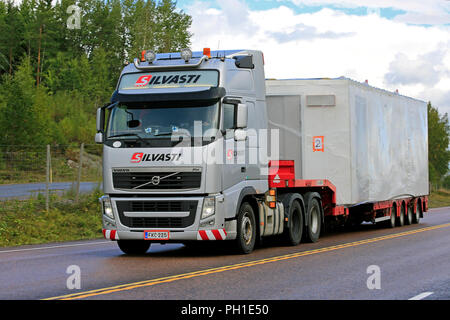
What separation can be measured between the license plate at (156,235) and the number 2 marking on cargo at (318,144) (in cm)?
617

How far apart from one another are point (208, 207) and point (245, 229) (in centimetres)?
151

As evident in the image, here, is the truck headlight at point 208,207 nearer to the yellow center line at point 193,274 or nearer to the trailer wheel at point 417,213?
the yellow center line at point 193,274

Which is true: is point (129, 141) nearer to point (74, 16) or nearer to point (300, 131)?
point (300, 131)

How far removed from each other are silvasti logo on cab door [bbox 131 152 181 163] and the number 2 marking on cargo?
19.9 feet

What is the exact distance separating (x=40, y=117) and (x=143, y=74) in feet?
84.4

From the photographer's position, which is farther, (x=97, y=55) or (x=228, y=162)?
(x=97, y=55)

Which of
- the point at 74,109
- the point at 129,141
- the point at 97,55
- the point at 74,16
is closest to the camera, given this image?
the point at 129,141

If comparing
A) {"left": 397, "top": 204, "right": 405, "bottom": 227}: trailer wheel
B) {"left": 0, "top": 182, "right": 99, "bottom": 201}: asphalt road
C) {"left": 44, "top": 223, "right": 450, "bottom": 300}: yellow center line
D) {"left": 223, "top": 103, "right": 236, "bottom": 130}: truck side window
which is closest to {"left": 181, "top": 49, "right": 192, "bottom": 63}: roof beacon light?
{"left": 223, "top": 103, "right": 236, "bottom": 130}: truck side window

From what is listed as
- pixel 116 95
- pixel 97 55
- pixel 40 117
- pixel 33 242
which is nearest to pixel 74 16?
pixel 97 55

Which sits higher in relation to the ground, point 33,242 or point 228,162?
point 228,162

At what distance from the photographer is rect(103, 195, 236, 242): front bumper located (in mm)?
14641

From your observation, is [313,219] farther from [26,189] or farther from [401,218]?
[26,189]

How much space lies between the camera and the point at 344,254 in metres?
15.6

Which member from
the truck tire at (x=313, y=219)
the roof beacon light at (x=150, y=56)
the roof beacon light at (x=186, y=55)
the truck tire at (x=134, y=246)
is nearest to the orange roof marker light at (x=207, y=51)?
the roof beacon light at (x=186, y=55)
